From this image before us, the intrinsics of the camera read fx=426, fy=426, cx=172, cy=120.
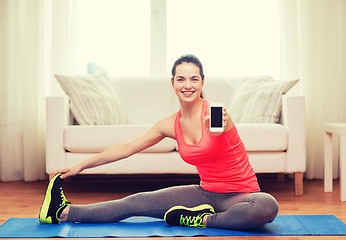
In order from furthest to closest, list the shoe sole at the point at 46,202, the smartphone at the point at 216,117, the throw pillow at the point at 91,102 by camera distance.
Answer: the throw pillow at the point at 91,102 → the shoe sole at the point at 46,202 → the smartphone at the point at 216,117

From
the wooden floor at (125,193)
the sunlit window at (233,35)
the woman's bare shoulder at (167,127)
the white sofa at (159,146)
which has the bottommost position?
the wooden floor at (125,193)

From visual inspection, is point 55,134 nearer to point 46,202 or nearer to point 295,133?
point 46,202

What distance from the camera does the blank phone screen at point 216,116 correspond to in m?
1.56

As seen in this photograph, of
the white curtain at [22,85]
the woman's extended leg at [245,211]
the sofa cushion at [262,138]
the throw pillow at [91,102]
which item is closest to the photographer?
the woman's extended leg at [245,211]

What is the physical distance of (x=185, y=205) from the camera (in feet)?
6.30

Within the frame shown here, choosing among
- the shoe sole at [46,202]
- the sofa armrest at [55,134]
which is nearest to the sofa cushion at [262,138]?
the sofa armrest at [55,134]

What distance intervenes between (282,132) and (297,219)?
2.62 ft

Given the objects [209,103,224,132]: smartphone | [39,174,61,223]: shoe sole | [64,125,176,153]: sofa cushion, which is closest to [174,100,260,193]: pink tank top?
[209,103,224,132]: smartphone

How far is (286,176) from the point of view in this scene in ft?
11.9

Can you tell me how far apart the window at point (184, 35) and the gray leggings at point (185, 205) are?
6.82ft

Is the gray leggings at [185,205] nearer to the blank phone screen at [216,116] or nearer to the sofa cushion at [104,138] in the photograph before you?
the blank phone screen at [216,116]

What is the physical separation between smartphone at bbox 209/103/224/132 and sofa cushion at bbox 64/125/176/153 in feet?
3.80

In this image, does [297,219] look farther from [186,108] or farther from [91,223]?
[91,223]

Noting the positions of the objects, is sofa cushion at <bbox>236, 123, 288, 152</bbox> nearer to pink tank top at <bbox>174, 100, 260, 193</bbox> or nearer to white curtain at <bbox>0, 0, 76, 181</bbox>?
pink tank top at <bbox>174, 100, 260, 193</bbox>
